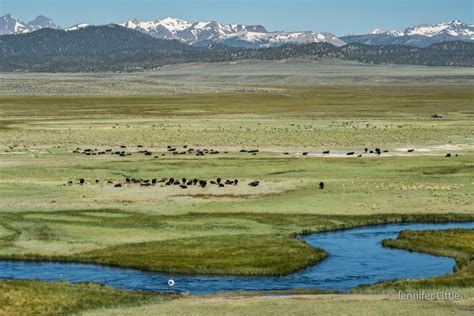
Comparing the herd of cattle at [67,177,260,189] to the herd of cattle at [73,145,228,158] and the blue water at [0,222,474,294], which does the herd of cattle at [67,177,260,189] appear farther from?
the blue water at [0,222,474,294]

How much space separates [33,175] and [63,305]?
121 ft

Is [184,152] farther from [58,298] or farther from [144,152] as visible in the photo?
[58,298]

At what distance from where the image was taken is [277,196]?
2382 inches

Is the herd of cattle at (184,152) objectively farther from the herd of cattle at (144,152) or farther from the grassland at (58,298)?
the grassland at (58,298)

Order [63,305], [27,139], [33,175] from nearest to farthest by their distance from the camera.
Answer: [63,305] → [33,175] → [27,139]

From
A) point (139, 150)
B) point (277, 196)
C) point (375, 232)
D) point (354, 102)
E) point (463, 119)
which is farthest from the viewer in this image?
point (354, 102)

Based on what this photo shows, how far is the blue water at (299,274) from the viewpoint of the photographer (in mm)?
38659

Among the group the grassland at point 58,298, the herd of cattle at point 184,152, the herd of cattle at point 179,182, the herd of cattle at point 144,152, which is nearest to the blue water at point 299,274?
the grassland at point 58,298

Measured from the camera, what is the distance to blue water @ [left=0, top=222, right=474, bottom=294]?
127 ft

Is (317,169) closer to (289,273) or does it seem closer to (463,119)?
(289,273)

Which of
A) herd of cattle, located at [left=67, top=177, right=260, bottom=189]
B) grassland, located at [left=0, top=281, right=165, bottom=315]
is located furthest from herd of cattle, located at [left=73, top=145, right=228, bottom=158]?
grassland, located at [left=0, top=281, right=165, bottom=315]

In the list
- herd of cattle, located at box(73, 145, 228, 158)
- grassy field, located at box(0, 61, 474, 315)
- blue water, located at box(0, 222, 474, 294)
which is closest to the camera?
blue water, located at box(0, 222, 474, 294)

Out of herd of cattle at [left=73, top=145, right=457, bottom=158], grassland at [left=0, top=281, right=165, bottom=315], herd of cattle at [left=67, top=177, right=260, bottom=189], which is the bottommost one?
herd of cattle at [left=73, top=145, right=457, bottom=158]

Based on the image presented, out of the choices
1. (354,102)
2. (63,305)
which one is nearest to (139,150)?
(63,305)
